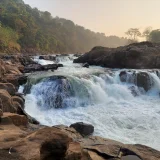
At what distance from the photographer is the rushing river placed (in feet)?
29.6

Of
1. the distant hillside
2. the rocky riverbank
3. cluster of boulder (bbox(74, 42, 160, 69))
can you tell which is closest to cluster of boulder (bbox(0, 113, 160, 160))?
the rocky riverbank

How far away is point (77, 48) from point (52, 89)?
2721 inches

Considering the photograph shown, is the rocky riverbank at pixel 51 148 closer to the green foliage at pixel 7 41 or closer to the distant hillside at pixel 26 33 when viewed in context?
the green foliage at pixel 7 41

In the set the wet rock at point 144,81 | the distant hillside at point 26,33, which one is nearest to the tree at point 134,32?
the distant hillside at point 26,33

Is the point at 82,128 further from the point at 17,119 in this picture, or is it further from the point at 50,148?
the point at 50,148

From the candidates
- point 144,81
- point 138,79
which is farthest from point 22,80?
point 144,81

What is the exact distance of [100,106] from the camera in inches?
491

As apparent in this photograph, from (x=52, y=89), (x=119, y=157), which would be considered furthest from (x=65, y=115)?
(x=119, y=157)

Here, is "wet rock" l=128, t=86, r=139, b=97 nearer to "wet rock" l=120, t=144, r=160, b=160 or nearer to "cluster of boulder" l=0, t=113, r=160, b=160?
"wet rock" l=120, t=144, r=160, b=160

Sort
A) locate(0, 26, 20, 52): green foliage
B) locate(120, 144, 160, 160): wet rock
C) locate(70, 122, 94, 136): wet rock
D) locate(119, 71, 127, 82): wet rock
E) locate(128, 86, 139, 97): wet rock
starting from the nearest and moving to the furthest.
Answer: locate(120, 144, 160, 160): wet rock
locate(70, 122, 94, 136): wet rock
locate(128, 86, 139, 97): wet rock
locate(119, 71, 127, 82): wet rock
locate(0, 26, 20, 52): green foliage

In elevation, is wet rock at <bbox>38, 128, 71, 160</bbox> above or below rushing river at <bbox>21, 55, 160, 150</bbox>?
above

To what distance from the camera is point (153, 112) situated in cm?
1147

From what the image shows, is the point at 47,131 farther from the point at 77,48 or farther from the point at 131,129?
the point at 77,48

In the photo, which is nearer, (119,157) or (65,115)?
(119,157)
